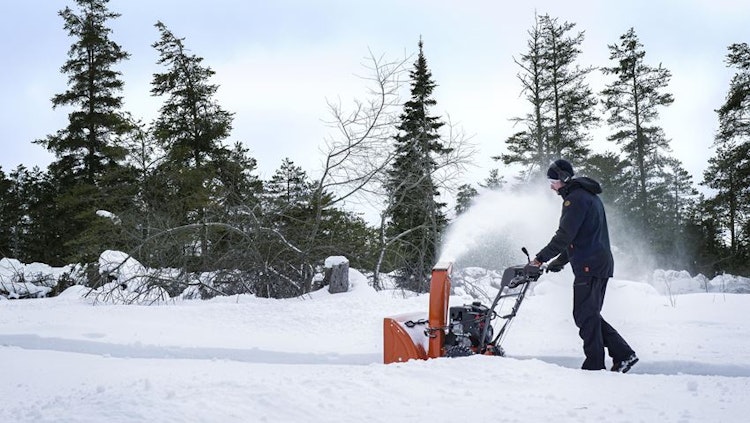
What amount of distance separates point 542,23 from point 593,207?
24.4 meters

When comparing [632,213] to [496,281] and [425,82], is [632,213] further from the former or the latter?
[496,281]

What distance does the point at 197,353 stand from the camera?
618cm

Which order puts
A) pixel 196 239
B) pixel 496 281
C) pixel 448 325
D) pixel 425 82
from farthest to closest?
pixel 425 82, pixel 496 281, pixel 196 239, pixel 448 325

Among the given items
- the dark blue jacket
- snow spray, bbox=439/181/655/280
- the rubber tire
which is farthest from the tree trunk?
the dark blue jacket

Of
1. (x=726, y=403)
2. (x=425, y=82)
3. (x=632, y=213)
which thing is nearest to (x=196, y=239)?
(x=726, y=403)

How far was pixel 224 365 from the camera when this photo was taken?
5.19 metres

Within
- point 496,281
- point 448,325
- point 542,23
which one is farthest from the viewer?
point 542,23

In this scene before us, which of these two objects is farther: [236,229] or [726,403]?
[236,229]

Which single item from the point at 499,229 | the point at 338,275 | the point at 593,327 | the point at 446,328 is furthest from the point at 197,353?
the point at 499,229

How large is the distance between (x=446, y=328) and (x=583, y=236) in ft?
4.66

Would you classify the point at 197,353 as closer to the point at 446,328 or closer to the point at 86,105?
the point at 446,328

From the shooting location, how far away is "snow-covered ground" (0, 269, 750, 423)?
280 centimetres

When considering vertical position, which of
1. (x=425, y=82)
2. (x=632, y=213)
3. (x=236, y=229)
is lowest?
(x=236, y=229)

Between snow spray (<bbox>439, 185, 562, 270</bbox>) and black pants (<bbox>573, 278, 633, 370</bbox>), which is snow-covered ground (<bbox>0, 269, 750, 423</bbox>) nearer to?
black pants (<bbox>573, 278, 633, 370</bbox>)
